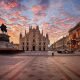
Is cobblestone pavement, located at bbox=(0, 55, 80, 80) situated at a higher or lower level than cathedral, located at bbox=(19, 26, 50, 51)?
lower

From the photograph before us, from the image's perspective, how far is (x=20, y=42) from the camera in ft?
540

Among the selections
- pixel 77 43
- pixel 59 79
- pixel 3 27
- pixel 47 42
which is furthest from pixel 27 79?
pixel 47 42

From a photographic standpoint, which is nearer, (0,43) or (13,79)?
(13,79)

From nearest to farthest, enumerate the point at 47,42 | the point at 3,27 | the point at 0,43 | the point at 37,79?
the point at 37,79
the point at 0,43
the point at 3,27
the point at 47,42

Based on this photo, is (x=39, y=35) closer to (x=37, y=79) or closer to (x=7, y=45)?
(x=7, y=45)

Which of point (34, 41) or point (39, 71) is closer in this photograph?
point (39, 71)

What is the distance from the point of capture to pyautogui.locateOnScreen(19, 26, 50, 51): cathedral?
16175cm

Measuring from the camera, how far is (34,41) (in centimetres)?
16588

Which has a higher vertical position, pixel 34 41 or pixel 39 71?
pixel 34 41

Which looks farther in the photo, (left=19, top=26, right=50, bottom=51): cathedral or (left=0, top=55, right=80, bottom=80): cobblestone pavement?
(left=19, top=26, right=50, bottom=51): cathedral

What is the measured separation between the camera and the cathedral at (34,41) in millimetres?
161750

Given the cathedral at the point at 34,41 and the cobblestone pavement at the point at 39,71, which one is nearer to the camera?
the cobblestone pavement at the point at 39,71

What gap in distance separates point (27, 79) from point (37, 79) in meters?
0.51

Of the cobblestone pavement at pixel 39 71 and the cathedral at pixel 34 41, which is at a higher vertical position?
the cathedral at pixel 34 41
